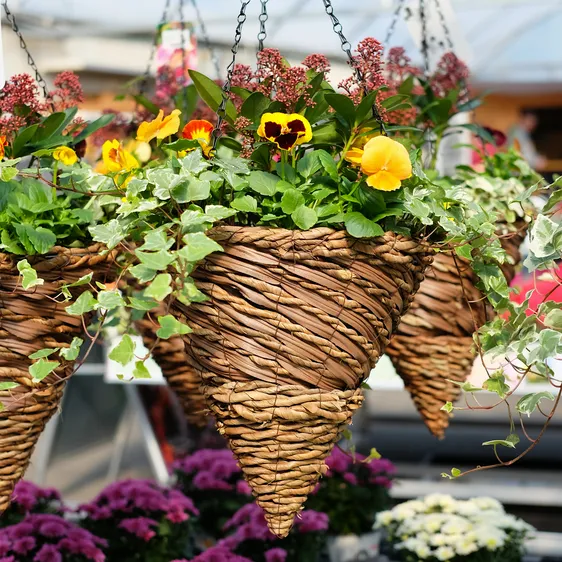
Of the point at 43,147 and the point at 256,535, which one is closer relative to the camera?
the point at 43,147

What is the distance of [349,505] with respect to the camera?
210cm

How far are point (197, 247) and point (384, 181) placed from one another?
7.9 inches

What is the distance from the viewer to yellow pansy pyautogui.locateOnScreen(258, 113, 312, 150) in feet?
2.69

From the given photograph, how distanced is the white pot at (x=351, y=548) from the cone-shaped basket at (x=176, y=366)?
82 cm

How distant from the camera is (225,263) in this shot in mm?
817

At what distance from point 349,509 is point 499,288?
1.24 m

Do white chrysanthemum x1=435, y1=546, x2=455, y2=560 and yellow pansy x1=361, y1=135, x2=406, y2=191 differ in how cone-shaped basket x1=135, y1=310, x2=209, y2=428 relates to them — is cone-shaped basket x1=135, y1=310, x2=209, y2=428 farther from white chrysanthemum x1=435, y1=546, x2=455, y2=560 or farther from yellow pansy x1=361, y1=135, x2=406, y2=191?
white chrysanthemum x1=435, y1=546, x2=455, y2=560

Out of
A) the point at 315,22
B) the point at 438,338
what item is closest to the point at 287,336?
the point at 438,338

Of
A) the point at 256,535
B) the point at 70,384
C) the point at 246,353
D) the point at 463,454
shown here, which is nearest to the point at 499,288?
the point at 246,353

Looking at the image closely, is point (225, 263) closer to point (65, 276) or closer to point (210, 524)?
point (65, 276)


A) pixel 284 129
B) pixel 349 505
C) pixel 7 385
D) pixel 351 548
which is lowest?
pixel 351 548

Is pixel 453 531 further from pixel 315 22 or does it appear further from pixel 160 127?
pixel 315 22

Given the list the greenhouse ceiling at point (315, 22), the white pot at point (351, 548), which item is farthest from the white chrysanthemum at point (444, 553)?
the greenhouse ceiling at point (315, 22)

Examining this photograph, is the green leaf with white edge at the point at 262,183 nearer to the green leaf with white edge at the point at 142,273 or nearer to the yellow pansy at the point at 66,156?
the green leaf with white edge at the point at 142,273
